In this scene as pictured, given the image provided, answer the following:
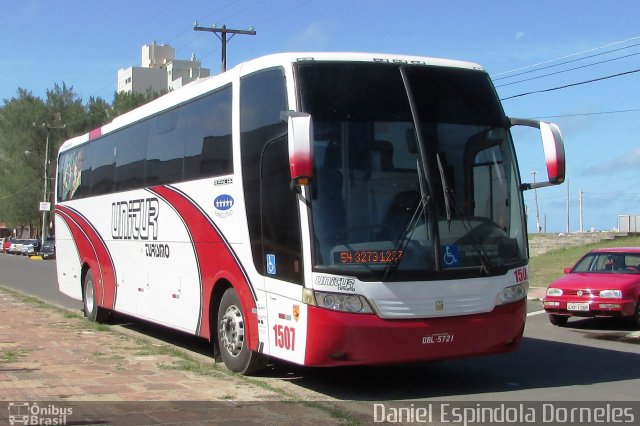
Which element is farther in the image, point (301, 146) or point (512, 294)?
point (512, 294)

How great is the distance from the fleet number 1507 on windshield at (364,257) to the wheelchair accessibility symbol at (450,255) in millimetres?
568

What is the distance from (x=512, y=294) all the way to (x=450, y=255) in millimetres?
1012

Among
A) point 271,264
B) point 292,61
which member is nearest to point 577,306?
point 271,264

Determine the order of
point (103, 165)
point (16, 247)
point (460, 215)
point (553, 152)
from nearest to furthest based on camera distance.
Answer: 1. point (460, 215)
2. point (553, 152)
3. point (103, 165)
4. point (16, 247)

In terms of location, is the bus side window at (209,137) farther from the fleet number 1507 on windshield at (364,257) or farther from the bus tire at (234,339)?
the fleet number 1507 on windshield at (364,257)

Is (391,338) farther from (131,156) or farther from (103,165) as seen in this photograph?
(103,165)

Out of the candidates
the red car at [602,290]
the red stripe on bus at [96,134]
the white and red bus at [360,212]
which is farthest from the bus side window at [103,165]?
the red car at [602,290]

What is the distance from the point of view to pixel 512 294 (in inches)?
339

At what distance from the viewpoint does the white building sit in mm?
129000

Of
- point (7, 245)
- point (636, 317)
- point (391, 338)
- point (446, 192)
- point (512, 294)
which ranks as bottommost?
point (636, 317)

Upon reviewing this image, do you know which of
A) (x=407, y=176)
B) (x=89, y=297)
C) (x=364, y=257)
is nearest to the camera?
(x=364, y=257)

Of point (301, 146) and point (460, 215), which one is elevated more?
point (301, 146)

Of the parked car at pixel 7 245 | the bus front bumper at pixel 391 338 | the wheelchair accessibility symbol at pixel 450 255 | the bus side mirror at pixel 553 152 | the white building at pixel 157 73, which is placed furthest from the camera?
the white building at pixel 157 73

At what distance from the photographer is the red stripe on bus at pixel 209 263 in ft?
29.7
